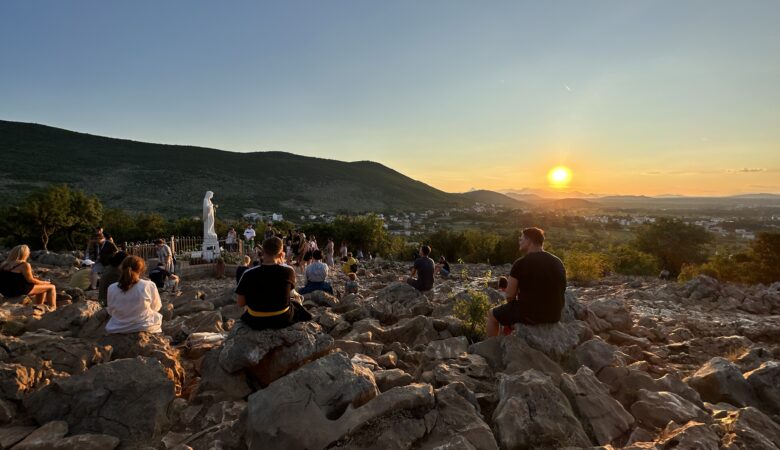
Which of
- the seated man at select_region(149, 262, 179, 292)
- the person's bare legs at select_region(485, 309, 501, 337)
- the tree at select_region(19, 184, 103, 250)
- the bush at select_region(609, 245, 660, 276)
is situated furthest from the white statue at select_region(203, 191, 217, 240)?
the bush at select_region(609, 245, 660, 276)

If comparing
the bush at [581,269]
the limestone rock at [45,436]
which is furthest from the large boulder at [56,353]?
the bush at [581,269]

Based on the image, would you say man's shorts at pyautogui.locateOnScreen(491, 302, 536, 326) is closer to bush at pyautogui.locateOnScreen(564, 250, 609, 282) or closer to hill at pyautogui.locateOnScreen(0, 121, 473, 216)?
bush at pyautogui.locateOnScreen(564, 250, 609, 282)

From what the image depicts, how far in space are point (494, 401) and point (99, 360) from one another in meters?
4.69

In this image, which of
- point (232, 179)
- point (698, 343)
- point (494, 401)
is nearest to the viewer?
point (494, 401)

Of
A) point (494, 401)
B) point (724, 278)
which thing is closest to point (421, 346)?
point (494, 401)

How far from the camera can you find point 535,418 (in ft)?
12.2

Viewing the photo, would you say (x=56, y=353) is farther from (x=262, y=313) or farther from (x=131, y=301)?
(x=262, y=313)

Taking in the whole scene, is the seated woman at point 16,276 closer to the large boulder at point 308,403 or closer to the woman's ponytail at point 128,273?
the woman's ponytail at point 128,273

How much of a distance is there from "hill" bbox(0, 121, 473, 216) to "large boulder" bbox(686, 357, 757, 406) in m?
83.9

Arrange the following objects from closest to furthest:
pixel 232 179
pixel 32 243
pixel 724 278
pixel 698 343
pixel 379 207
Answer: pixel 698 343 → pixel 724 278 → pixel 32 243 → pixel 232 179 → pixel 379 207

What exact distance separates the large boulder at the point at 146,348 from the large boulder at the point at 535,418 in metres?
3.76

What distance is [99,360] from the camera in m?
5.12

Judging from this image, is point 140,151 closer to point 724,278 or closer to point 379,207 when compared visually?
point 379,207

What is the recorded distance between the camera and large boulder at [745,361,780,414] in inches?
183
